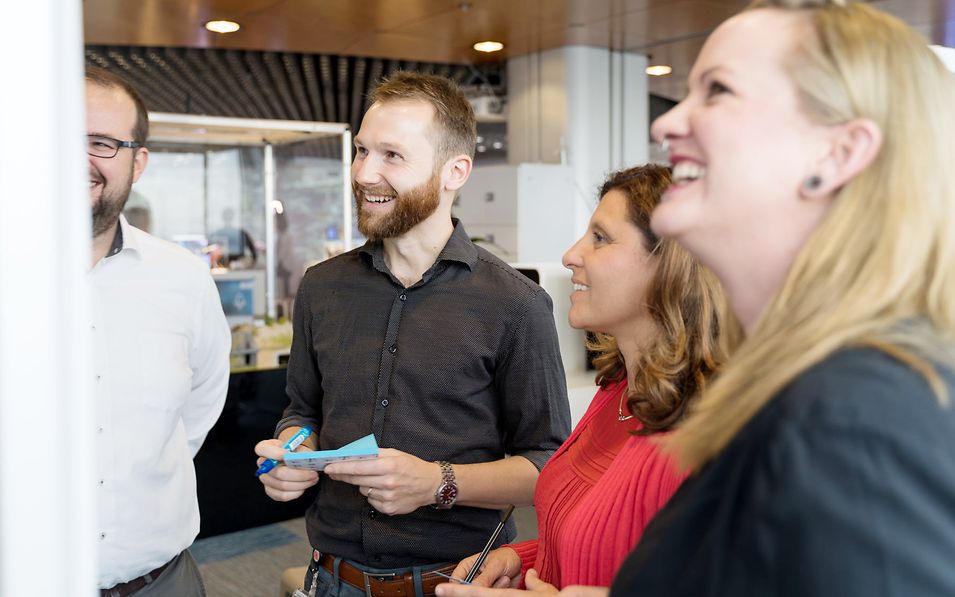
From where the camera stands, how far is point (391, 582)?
1774mm

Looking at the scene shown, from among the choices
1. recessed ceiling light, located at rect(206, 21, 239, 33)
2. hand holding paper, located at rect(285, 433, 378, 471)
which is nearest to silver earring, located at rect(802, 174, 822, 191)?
hand holding paper, located at rect(285, 433, 378, 471)

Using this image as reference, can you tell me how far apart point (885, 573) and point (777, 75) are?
17.4 inches

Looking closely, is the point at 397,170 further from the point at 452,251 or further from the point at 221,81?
the point at 221,81

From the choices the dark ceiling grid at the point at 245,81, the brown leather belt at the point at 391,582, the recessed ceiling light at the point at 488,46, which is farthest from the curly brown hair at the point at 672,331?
the dark ceiling grid at the point at 245,81

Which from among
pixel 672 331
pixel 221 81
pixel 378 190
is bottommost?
pixel 672 331

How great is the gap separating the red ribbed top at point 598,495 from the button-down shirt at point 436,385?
10.8 inches

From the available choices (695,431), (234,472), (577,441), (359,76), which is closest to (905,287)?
(695,431)

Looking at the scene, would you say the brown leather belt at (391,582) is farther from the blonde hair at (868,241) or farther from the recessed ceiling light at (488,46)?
the recessed ceiling light at (488,46)

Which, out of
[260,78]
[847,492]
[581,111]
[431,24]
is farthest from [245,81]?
[847,492]

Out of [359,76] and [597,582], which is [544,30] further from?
[597,582]

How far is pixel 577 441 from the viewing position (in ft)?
5.21

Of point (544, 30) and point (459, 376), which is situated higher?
point (544, 30)

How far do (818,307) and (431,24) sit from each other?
599cm

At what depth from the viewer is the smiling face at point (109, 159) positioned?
1.75 metres
